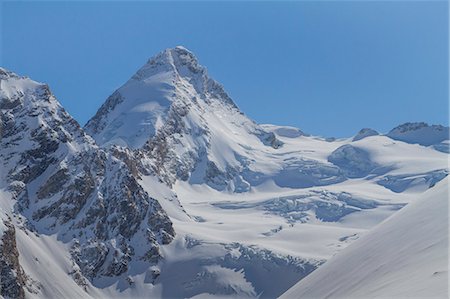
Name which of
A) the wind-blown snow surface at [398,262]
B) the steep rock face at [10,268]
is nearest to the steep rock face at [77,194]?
the steep rock face at [10,268]

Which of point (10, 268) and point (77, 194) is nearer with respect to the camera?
point (10, 268)

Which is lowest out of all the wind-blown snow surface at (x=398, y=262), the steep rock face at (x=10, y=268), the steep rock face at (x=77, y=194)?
the wind-blown snow surface at (x=398, y=262)

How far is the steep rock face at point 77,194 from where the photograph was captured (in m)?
172

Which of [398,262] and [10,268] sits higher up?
[10,268]

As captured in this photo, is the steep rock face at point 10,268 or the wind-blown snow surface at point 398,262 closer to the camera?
the wind-blown snow surface at point 398,262

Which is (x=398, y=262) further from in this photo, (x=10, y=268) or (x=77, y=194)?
(x=77, y=194)

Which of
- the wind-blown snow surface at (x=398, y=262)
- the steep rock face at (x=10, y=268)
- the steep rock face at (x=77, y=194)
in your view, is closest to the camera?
the wind-blown snow surface at (x=398, y=262)

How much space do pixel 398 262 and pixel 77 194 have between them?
144 m

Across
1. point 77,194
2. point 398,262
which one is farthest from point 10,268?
point 398,262

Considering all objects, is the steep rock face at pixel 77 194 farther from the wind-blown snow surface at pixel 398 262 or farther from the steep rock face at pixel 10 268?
the wind-blown snow surface at pixel 398 262

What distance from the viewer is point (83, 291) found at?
15162cm

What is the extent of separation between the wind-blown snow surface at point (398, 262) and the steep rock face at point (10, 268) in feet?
266

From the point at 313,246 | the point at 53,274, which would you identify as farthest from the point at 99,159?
the point at 313,246

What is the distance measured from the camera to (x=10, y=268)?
12788 centimetres
